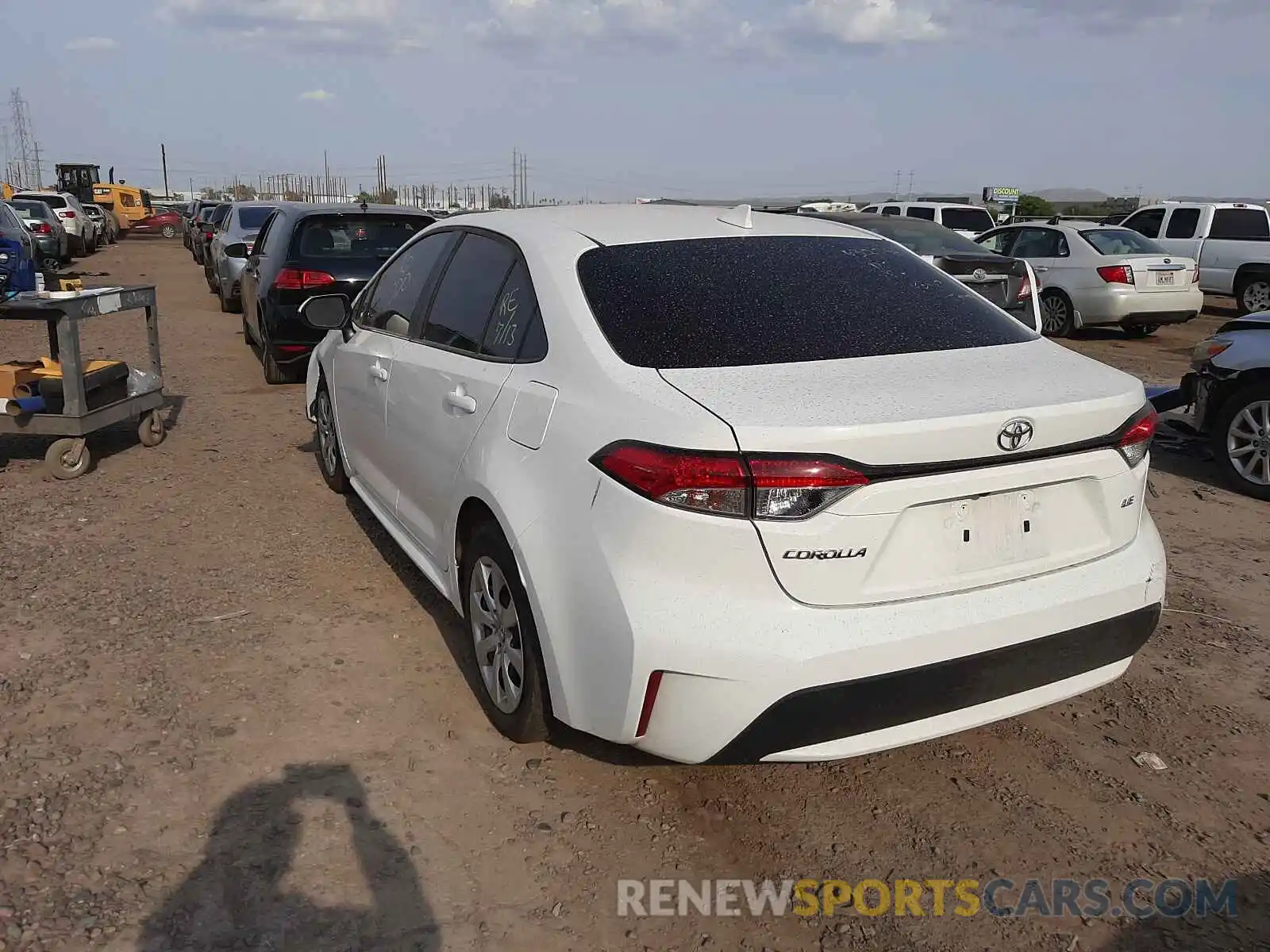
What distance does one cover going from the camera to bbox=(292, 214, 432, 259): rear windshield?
9055 millimetres

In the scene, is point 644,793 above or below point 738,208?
below

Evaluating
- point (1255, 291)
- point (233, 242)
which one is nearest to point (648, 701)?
point (233, 242)

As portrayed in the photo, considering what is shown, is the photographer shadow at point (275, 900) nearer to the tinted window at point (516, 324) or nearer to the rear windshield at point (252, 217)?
the tinted window at point (516, 324)

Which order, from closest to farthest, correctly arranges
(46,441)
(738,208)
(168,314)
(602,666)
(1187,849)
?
(602,666), (1187,849), (738,208), (46,441), (168,314)

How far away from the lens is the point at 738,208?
391cm

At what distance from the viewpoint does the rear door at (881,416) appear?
2477 millimetres

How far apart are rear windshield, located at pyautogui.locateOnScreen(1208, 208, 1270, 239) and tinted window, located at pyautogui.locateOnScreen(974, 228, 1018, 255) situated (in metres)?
3.71

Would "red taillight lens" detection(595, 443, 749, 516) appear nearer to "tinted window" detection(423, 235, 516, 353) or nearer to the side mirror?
"tinted window" detection(423, 235, 516, 353)

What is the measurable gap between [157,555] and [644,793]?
120 inches

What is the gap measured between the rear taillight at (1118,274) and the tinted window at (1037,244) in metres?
0.92

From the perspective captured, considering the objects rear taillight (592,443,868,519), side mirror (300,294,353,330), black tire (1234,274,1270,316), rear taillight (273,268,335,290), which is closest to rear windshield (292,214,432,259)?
rear taillight (273,268,335,290)

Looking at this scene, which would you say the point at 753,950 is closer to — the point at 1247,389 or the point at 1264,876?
the point at 1264,876

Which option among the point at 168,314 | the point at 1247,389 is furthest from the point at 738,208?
the point at 168,314

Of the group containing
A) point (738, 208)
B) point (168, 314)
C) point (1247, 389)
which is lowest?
point (168, 314)
